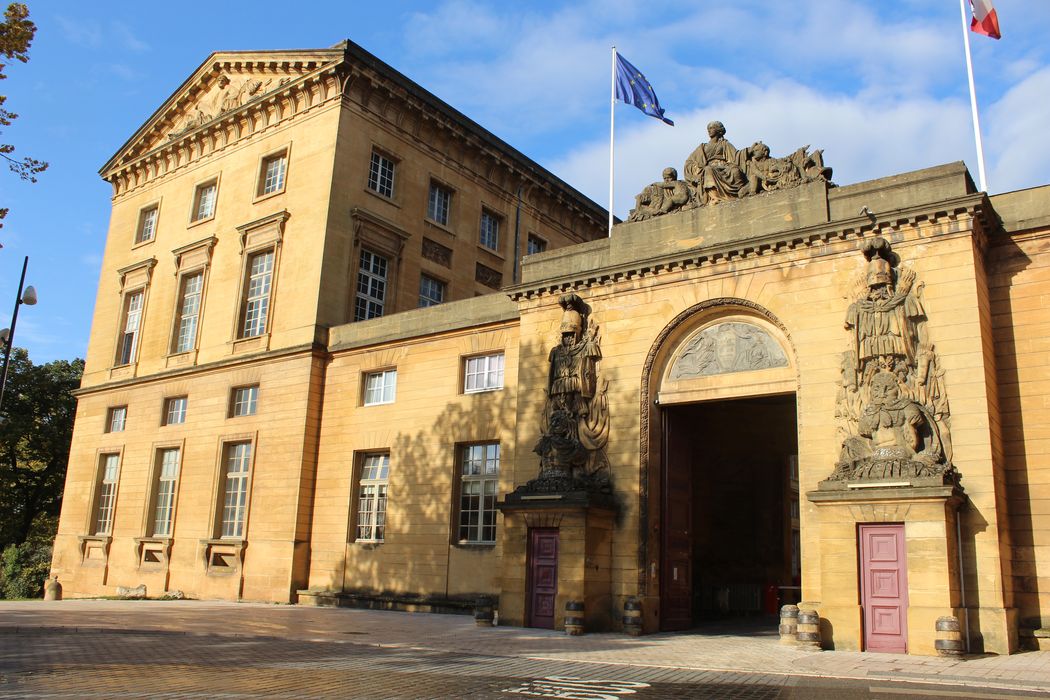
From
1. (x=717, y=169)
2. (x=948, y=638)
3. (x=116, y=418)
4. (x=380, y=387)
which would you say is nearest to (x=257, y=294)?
(x=380, y=387)

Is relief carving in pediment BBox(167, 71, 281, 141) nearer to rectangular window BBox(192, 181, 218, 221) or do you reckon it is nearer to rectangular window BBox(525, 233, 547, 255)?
rectangular window BBox(192, 181, 218, 221)

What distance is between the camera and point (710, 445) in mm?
23109

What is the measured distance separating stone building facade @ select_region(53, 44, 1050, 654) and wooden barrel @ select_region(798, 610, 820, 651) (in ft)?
1.41

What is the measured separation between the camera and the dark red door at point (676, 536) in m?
19.0

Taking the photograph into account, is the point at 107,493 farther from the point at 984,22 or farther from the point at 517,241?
the point at 984,22

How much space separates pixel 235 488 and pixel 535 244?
1550 cm

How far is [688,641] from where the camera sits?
16359 millimetres

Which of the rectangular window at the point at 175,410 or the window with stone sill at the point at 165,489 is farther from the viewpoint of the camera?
the rectangular window at the point at 175,410

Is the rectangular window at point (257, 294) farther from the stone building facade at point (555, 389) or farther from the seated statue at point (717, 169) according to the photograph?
the seated statue at point (717, 169)

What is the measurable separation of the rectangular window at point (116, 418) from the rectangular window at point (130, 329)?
186 cm

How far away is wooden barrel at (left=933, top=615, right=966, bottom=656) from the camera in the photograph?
1349 cm

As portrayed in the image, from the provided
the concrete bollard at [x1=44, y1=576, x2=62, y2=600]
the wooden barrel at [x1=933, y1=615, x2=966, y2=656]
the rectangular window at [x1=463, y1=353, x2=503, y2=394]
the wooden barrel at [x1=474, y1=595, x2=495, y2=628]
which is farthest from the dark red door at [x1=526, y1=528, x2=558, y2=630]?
the concrete bollard at [x1=44, y1=576, x2=62, y2=600]

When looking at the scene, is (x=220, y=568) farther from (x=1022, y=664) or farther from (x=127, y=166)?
(x=1022, y=664)

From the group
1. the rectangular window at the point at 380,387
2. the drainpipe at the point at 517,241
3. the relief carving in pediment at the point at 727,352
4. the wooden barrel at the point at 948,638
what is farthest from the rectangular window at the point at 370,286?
the wooden barrel at the point at 948,638
